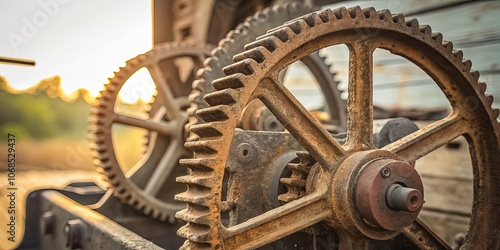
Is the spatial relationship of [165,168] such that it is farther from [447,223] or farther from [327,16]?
[327,16]

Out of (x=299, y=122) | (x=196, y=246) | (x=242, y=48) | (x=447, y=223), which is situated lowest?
(x=447, y=223)

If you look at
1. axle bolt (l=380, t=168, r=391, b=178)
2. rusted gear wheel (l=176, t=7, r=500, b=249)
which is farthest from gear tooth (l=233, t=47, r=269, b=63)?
axle bolt (l=380, t=168, r=391, b=178)

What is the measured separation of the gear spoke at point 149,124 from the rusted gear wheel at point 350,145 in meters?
0.96

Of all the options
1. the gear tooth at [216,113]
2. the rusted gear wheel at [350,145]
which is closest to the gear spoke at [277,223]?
the rusted gear wheel at [350,145]

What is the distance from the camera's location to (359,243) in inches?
44.1

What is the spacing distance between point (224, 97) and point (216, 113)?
0.11 feet

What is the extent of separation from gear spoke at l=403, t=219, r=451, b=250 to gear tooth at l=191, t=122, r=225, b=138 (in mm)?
576

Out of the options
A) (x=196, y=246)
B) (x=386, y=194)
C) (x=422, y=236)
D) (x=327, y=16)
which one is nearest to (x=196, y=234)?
(x=196, y=246)

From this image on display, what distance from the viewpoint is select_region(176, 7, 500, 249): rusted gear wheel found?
89 cm

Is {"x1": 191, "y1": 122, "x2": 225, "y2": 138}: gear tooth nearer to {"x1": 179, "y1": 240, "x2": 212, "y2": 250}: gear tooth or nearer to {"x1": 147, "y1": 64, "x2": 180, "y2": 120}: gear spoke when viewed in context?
{"x1": 179, "y1": 240, "x2": 212, "y2": 250}: gear tooth

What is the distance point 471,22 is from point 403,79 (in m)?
0.36

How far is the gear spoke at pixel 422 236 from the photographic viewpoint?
1.18 meters

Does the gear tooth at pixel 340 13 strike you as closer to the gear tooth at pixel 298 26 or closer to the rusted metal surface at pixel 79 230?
the gear tooth at pixel 298 26

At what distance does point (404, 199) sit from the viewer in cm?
96
